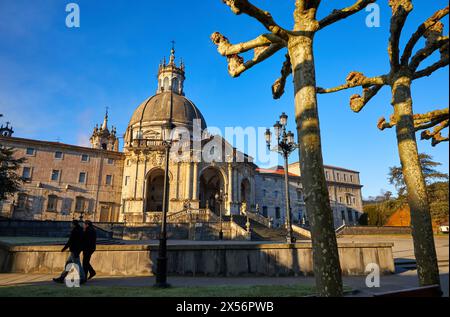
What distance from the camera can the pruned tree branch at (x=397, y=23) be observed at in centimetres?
641

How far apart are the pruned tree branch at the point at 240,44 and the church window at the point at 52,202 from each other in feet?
132

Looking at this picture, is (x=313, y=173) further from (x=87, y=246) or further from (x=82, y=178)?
(x=82, y=178)

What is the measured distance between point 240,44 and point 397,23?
3820 mm

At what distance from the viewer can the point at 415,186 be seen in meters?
5.98

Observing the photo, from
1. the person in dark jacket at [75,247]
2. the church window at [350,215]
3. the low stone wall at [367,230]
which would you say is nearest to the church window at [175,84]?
the low stone wall at [367,230]

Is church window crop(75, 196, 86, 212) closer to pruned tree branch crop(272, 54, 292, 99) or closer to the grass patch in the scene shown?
the grass patch

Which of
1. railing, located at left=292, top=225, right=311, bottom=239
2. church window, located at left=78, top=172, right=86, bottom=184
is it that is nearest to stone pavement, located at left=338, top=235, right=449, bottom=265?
railing, located at left=292, top=225, right=311, bottom=239

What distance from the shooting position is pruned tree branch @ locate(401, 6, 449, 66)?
22.2 ft

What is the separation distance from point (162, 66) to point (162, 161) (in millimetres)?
30334

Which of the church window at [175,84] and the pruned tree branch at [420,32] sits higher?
the church window at [175,84]

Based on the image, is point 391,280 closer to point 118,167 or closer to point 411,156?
point 411,156

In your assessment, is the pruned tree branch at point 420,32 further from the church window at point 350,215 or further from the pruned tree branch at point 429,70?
the church window at point 350,215

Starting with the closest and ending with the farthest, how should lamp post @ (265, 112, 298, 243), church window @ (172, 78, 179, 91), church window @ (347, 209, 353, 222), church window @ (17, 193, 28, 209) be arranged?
1. lamp post @ (265, 112, 298, 243)
2. church window @ (17, 193, 28, 209)
3. church window @ (172, 78, 179, 91)
4. church window @ (347, 209, 353, 222)

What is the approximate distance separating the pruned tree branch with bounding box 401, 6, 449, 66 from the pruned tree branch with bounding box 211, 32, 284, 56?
357 centimetres
